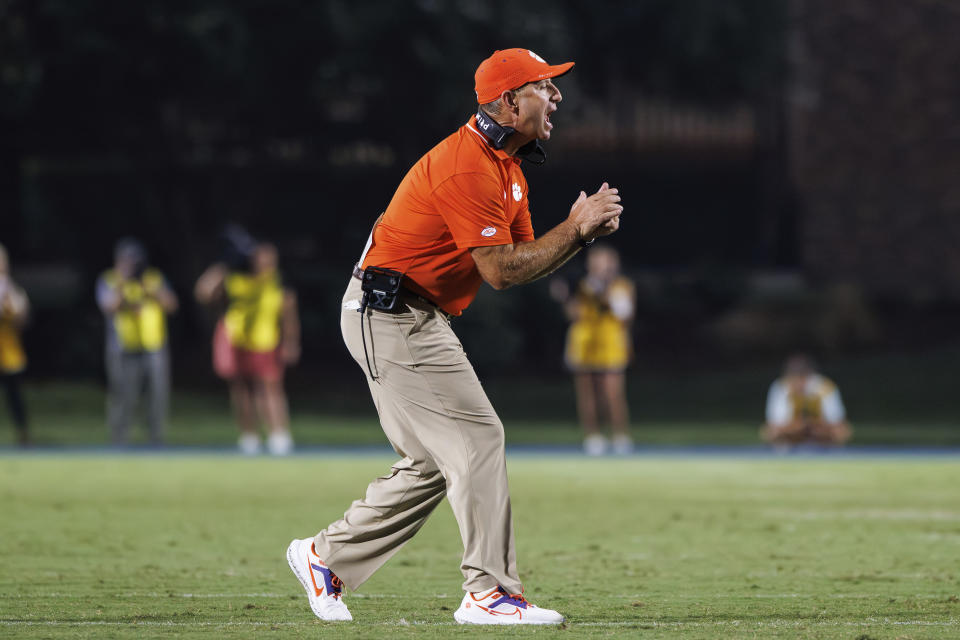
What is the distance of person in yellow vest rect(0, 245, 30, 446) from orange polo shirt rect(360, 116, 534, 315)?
1139 centimetres

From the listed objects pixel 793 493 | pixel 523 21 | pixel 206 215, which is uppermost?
pixel 523 21

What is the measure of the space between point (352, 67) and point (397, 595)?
641 inches

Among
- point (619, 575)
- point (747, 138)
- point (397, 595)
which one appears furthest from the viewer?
point (747, 138)

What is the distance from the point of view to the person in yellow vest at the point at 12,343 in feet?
57.2

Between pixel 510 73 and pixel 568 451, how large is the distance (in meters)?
11.8

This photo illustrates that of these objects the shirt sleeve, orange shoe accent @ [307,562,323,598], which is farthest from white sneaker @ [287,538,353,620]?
the shirt sleeve

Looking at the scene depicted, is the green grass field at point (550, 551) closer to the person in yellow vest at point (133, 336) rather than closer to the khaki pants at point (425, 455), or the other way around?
the khaki pants at point (425, 455)

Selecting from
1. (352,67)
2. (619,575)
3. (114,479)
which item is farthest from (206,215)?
(619,575)

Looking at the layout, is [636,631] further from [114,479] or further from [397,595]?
[114,479]

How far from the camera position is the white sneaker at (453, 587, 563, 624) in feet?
21.6

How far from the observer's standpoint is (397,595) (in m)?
7.78

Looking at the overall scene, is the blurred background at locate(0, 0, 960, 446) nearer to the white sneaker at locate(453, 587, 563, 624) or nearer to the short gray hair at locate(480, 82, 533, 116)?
the white sneaker at locate(453, 587, 563, 624)

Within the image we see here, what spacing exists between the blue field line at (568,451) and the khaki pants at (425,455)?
10.4 m

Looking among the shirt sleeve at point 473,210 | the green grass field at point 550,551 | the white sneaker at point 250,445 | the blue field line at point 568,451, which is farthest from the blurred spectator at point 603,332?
the shirt sleeve at point 473,210
